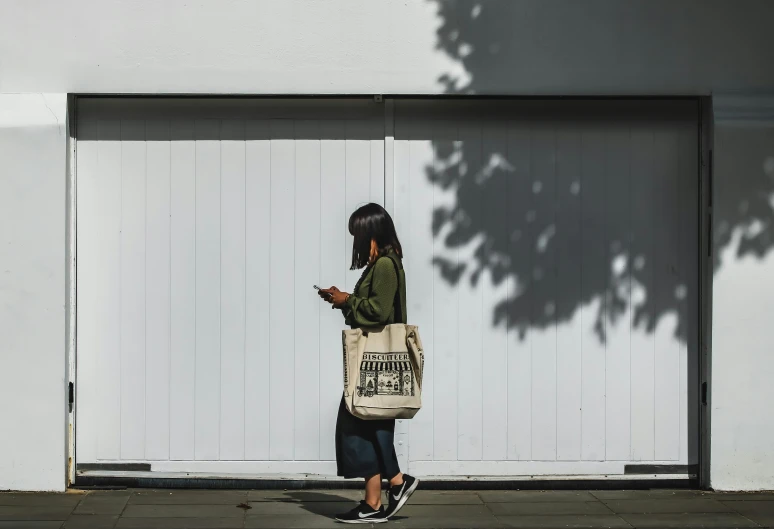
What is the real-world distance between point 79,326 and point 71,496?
1.20 meters

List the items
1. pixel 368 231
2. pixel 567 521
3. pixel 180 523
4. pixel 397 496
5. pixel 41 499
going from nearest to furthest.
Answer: pixel 368 231 < pixel 397 496 < pixel 180 523 < pixel 567 521 < pixel 41 499

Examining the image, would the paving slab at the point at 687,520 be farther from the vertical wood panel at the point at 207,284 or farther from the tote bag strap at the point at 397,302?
the vertical wood panel at the point at 207,284

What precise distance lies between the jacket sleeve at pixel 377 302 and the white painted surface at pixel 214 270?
1336 millimetres

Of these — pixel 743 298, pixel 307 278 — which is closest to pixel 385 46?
pixel 307 278

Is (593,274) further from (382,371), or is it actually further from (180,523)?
(180,523)

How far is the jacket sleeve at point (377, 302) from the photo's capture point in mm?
6867

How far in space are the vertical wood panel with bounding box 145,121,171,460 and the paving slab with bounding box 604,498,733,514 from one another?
3.22 metres

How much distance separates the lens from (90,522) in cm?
723

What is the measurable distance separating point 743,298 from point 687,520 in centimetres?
172

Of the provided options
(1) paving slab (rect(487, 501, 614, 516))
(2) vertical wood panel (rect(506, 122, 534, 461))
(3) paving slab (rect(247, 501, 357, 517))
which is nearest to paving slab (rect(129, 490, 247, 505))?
(3) paving slab (rect(247, 501, 357, 517))

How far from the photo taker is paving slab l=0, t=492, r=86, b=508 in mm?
7707

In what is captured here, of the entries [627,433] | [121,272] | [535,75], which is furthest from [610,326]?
[121,272]

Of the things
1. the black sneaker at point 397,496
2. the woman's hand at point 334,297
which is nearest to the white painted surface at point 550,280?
the black sneaker at point 397,496

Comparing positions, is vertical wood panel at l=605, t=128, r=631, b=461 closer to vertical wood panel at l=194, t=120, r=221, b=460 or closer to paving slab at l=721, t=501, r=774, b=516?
paving slab at l=721, t=501, r=774, b=516
